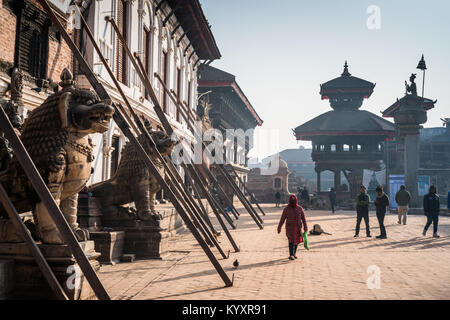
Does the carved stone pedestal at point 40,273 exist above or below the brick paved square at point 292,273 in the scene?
above

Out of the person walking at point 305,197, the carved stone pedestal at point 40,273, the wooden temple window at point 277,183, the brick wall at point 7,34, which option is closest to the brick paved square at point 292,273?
the carved stone pedestal at point 40,273

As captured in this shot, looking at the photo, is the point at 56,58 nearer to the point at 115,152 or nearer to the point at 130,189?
the point at 130,189

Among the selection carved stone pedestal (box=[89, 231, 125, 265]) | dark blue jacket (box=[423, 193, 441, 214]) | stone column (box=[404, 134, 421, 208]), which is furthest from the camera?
stone column (box=[404, 134, 421, 208])

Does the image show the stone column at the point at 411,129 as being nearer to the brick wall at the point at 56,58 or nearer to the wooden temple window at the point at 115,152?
the wooden temple window at the point at 115,152

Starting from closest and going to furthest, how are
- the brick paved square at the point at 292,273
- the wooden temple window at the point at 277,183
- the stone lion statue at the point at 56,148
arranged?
the stone lion statue at the point at 56,148 < the brick paved square at the point at 292,273 < the wooden temple window at the point at 277,183

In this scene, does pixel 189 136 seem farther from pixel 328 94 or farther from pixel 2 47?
pixel 328 94

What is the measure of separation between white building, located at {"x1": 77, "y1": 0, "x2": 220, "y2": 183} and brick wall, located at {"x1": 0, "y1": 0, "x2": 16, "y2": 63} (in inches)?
88.6

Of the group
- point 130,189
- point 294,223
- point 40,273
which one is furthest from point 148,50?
point 40,273

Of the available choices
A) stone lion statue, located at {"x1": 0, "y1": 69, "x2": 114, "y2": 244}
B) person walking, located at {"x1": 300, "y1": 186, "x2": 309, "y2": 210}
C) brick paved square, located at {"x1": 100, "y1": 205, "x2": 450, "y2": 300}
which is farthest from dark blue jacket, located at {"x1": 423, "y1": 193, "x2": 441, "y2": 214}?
person walking, located at {"x1": 300, "y1": 186, "x2": 309, "y2": 210}

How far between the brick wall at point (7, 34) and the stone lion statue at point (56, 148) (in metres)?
3.69

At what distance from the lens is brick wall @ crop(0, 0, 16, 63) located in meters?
7.86

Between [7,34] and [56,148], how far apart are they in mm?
4527

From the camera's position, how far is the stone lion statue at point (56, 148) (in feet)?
15.9

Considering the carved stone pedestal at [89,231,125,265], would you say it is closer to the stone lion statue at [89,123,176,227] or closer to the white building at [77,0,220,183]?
the stone lion statue at [89,123,176,227]
